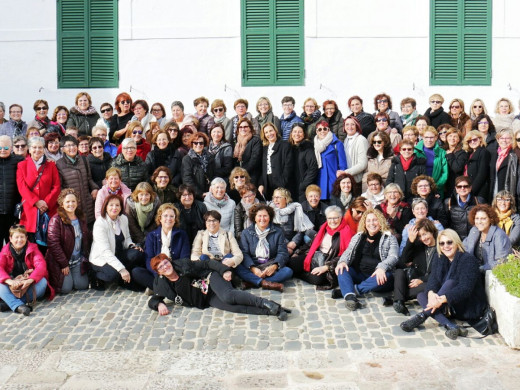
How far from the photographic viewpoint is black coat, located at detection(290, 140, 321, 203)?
405 inches

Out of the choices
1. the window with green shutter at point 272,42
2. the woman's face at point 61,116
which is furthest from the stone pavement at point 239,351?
the window with green shutter at point 272,42

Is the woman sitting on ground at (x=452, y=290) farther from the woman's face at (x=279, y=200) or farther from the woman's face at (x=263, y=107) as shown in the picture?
the woman's face at (x=263, y=107)

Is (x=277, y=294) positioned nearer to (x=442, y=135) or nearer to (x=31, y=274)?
(x=31, y=274)

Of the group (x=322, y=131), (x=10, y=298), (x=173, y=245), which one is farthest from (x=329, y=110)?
(x=10, y=298)

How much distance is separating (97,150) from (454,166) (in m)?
5.01

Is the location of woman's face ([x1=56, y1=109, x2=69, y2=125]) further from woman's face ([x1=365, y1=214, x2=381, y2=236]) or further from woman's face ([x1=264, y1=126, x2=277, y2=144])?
woman's face ([x1=365, y1=214, x2=381, y2=236])

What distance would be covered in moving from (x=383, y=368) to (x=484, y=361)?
0.97 metres

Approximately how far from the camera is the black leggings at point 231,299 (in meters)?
8.05

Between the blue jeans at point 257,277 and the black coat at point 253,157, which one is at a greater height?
the black coat at point 253,157

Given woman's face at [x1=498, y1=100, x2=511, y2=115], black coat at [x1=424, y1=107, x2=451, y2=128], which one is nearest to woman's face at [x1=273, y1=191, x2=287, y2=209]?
black coat at [x1=424, y1=107, x2=451, y2=128]

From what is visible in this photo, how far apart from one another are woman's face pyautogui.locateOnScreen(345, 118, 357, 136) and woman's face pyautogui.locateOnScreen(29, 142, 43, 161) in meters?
4.34

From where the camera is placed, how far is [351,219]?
935 cm

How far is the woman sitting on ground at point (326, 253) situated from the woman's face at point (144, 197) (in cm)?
206

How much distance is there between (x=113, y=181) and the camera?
9.48m
